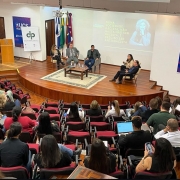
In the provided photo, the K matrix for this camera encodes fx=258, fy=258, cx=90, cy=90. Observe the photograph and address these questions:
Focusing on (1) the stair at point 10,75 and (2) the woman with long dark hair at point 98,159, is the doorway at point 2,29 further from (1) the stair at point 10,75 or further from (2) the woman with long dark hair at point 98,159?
(2) the woman with long dark hair at point 98,159

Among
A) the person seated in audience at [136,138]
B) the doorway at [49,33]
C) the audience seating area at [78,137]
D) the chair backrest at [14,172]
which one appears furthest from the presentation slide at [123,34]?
the chair backrest at [14,172]

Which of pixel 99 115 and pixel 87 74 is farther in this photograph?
pixel 87 74

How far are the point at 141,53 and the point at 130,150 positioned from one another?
742 centimetres

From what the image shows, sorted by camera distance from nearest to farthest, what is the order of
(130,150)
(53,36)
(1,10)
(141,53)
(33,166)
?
(33,166), (130,150), (141,53), (1,10), (53,36)

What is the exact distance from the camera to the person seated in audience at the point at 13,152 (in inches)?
115

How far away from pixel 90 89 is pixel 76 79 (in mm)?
933

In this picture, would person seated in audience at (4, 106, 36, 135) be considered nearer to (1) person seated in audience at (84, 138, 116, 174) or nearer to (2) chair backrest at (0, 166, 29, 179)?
(2) chair backrest at (0, 166, 29, 179)

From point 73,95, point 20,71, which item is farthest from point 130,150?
point 20,71

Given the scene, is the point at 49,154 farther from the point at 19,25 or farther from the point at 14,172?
the point at 19,25

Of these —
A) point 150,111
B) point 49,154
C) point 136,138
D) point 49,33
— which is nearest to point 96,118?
point 150,111

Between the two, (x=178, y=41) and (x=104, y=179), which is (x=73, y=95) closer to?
(x=178, y=41)

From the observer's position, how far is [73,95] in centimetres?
804

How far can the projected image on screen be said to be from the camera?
392 inches

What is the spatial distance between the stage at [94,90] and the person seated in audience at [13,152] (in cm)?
496
